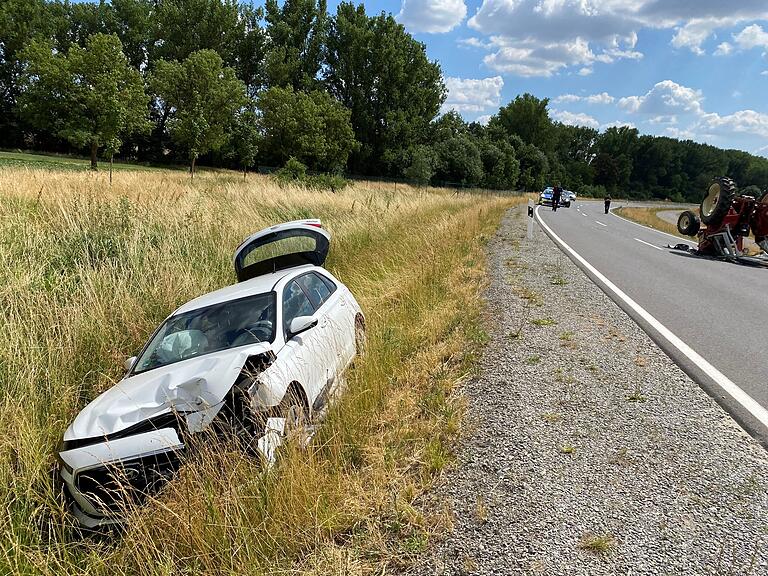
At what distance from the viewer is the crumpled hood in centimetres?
339

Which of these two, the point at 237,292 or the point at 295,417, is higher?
the point at 237,292

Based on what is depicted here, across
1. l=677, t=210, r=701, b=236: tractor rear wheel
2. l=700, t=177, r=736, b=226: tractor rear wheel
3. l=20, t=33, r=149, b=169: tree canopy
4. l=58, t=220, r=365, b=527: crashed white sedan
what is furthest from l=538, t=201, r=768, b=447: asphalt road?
l=20, t=33, r=149, b=169: tree canopy

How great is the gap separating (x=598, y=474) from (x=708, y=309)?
16.9 ft

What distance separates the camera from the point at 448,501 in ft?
9.29

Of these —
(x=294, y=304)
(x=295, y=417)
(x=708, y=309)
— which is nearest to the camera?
(x=295, y=417)

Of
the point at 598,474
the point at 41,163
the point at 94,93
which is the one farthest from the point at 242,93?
the point at 598,474

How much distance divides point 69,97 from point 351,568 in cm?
3700

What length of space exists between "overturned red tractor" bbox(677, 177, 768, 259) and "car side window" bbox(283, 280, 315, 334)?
11896 millimetres

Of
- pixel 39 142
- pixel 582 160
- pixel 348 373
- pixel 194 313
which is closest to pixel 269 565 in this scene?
pixel 348 373

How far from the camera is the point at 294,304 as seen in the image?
487cm

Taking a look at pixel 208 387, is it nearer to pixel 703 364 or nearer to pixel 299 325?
pixel 299 325

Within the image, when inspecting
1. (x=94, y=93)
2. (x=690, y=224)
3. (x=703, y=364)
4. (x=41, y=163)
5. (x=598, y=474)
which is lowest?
(x=598, y=474)

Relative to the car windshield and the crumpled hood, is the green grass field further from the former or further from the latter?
the crumpled hood

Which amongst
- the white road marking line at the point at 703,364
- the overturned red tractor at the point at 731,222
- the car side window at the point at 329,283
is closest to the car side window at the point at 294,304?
the car side window at the point at 329,283
